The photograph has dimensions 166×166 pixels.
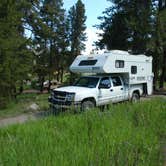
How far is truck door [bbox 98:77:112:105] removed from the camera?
53.9 feet

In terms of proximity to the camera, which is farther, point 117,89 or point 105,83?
point 117,89

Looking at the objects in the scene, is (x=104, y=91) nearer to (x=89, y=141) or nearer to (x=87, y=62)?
(x=87, y=62)

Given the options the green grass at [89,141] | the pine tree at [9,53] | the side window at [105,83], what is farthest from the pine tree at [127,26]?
the green grass at [89,141]

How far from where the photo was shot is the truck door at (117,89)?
17275 mm

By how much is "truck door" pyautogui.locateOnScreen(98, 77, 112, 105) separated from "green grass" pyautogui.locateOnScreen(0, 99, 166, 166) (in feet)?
23.4

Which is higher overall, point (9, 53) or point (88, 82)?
point (9, 53)

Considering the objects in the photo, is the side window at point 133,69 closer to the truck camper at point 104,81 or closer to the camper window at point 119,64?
the truck camper at point 104,81

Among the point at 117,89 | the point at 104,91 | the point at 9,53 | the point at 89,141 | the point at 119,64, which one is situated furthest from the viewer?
the point at 9,53

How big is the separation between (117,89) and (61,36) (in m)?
35.0

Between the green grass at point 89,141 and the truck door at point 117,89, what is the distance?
7991 mm

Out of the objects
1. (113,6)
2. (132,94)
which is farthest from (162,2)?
(132,94)

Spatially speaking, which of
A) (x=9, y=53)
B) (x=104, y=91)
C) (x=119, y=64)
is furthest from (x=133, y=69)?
(x=9, y=53)

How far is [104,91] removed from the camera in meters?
16.7

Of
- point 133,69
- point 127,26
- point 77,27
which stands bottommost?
Result: point 133,69
